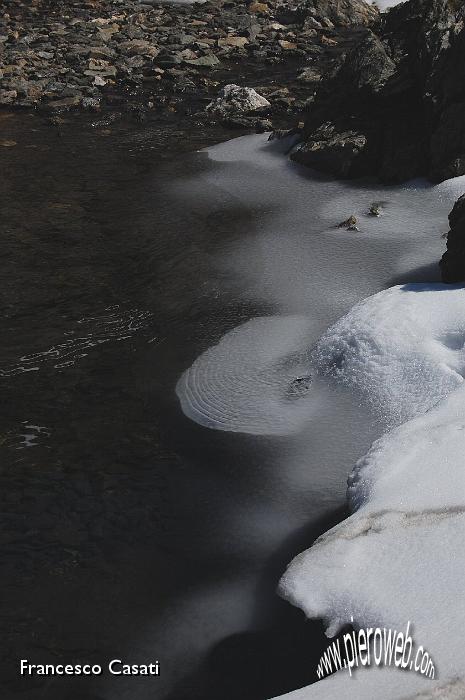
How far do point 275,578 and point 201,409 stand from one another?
2576 millimetres

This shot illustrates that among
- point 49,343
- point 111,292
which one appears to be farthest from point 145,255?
point 49,343

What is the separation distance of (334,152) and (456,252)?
534cm

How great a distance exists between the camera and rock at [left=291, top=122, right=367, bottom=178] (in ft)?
48.7

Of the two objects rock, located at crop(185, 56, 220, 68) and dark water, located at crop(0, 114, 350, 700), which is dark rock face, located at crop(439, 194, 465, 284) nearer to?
dark water, located at crop(0, 114, 350, 700)

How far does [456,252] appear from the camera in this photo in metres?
10.2

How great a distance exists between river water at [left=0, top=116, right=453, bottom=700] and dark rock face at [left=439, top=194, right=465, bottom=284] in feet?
2.53

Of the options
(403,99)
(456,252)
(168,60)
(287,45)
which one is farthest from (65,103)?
(456,252)

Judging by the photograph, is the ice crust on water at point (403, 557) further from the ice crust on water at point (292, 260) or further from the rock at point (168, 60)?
the rock at point (168, 60)

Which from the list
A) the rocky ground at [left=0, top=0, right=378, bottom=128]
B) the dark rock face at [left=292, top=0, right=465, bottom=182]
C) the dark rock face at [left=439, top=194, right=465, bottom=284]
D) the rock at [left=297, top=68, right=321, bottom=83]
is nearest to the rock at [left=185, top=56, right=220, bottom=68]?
the rocky ground at [left=0, top=0, right=378, bottom=128]

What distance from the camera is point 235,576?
23.1 ft

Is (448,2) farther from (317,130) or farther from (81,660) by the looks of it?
(81,660)

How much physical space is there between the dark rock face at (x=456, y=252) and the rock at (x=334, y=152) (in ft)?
14.8

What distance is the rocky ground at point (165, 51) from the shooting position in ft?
69.2

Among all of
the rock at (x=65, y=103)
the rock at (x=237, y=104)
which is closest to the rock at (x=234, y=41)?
the rock at (x=237, y=104)
